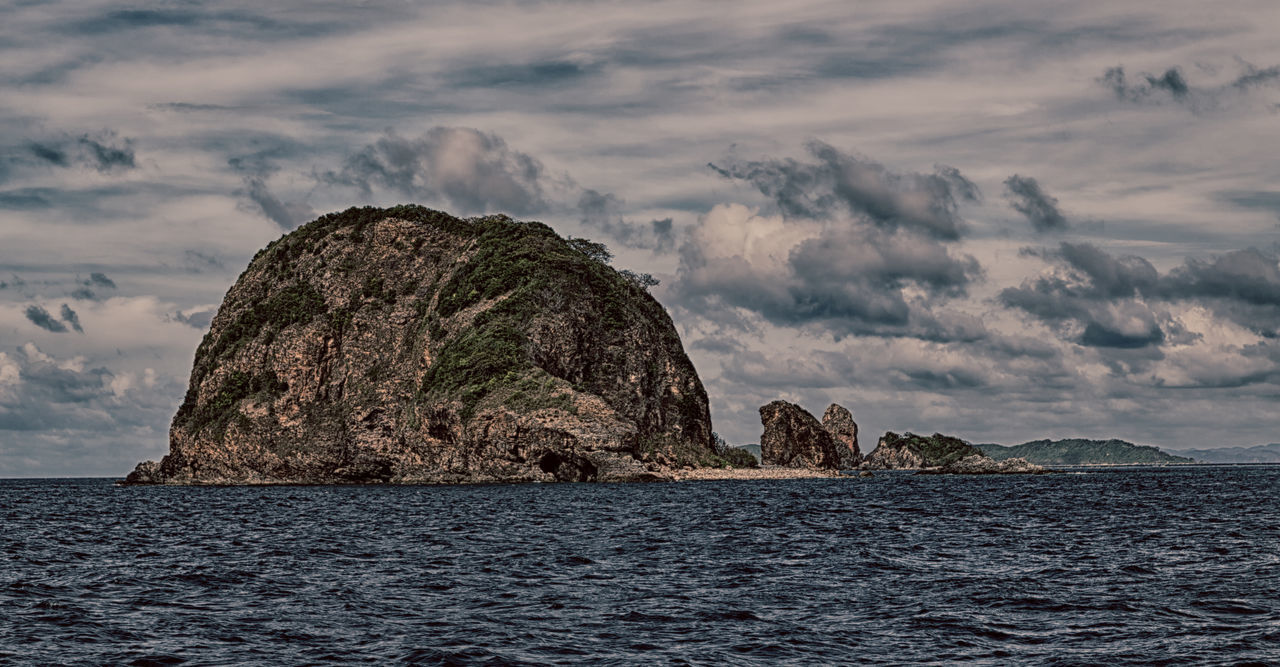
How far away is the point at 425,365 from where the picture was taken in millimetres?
166000

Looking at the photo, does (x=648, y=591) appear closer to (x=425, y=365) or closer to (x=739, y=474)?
(x=739, y=474)

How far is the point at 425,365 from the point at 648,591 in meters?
135

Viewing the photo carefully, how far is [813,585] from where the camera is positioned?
120 feet

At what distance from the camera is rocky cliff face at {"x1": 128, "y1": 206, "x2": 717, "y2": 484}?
148m

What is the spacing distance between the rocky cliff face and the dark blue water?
8017 cm

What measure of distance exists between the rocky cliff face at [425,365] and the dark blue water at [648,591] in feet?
263

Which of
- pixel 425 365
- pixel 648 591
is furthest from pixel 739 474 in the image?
pixel 648 591

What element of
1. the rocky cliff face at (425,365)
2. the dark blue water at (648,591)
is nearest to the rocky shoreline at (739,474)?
the rocky cliff face at (425,365)

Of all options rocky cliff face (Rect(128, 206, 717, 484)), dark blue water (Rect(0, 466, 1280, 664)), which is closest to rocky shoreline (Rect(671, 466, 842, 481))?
rocky cliff face (Rect(128, 206, 717, 484))

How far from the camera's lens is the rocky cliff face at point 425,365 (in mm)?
147875

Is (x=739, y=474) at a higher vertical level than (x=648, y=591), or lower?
higher

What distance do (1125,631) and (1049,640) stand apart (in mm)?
2600

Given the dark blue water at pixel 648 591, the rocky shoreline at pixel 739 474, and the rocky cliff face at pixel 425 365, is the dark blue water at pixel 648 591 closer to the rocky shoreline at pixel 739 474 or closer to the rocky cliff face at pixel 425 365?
the rocky cliff face at pixel 425 365

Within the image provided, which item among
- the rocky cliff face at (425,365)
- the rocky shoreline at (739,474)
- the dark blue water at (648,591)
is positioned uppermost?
the rocky cliff face at (425,365)
